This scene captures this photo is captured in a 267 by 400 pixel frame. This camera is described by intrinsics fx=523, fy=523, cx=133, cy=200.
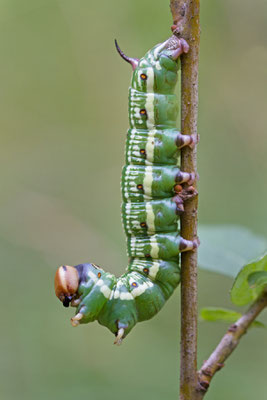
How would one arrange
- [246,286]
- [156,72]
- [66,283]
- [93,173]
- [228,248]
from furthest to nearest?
1. [93,173]
2. [156,72]
3. [228,248]
4. [66,283]
5. [246,286]

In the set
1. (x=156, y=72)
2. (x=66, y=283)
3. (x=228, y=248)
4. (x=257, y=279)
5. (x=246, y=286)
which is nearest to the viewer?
(x=257, y=279)

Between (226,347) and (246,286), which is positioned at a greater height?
(246,286)

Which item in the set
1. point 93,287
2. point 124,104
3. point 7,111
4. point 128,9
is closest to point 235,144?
point 124,104

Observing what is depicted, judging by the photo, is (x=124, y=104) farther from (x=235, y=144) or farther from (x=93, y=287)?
(x=93, y=287)

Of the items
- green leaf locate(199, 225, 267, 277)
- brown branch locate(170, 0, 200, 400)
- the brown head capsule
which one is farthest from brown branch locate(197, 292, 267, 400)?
the brown head capsule

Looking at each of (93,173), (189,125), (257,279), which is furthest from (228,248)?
(93,173)

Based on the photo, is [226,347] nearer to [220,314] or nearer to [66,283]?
[220,314]

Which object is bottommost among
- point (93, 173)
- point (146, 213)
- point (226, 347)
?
point (93, 173)
